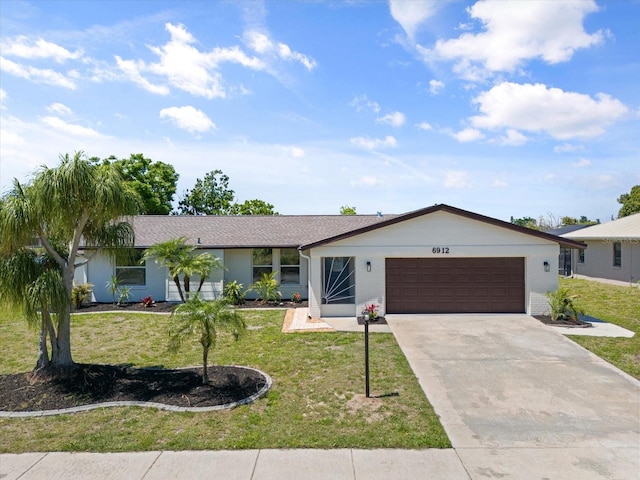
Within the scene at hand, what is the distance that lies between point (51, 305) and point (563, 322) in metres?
14.2

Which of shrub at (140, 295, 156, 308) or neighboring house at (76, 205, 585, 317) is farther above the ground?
neighboring house at (76, 205, 585, 317)

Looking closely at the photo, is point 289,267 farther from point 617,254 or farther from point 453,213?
point 617,254

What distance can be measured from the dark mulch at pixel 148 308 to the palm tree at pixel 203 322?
9.19m

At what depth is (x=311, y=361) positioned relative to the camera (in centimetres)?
954

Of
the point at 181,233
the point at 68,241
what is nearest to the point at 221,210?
the point at 181,233

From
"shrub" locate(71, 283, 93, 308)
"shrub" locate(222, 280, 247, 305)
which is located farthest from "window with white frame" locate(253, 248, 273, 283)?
"shrub" locate(71, 283, 93, 308)

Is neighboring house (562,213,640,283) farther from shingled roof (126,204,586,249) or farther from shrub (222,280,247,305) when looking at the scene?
shrub (222,280,247,305)

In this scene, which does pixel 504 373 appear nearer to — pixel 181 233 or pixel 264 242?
pixel 264 242

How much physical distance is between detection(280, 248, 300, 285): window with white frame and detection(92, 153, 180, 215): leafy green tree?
2317 centimetres

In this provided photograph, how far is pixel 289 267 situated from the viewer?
18.3m

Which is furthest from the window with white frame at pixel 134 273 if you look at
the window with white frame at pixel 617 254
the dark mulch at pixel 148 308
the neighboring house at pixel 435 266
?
the window with white frame at pixel 617 254

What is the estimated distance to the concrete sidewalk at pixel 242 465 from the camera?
5.00 m

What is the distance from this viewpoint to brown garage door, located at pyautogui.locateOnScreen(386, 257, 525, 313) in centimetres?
1473

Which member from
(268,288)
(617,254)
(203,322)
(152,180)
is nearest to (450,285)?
(268,288)
